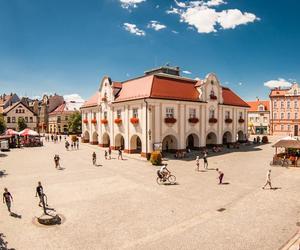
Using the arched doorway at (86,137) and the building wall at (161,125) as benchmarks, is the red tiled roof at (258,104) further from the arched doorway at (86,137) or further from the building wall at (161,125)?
the arched doorway at (86,137)

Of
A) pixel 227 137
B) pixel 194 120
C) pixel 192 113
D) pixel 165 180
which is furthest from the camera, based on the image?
pixel 227 137

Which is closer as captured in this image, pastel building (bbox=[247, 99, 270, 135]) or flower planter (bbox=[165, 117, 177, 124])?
flower planter (bbox=[165, 117, 177, 124])

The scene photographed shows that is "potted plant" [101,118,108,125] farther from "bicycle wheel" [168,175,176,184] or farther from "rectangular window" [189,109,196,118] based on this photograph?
"bicycle wheel" [168,175,176,184]

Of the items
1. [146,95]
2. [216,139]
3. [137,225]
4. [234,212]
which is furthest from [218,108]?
[137,225]

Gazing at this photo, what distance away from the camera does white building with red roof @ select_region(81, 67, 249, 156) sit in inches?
1188

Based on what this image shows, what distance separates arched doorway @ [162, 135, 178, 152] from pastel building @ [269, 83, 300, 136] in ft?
147

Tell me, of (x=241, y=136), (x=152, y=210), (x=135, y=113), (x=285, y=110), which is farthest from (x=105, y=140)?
(x=285, y=110)

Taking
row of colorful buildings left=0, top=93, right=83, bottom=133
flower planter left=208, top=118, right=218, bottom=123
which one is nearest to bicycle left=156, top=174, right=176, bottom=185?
flower planter left=208, top=118, right=218, bottom=123

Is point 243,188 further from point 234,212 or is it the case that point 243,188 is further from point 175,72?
point 175,72

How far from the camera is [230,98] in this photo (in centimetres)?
4300

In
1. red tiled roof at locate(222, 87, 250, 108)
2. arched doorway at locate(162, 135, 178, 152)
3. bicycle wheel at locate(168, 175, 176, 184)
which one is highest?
red tiled roof at locate(222, 87, 250, 108)

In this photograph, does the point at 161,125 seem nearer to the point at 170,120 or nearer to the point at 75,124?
the point at 170,120

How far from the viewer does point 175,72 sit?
41.7 metres

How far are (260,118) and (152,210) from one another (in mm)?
66849
